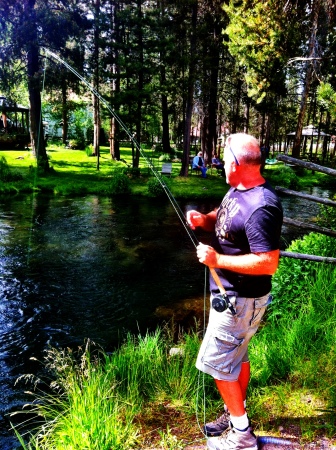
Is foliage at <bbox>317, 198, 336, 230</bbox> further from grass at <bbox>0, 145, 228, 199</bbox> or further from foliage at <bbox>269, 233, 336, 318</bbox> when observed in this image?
grass at <bbox>0, 145, 228, 199</bbox>

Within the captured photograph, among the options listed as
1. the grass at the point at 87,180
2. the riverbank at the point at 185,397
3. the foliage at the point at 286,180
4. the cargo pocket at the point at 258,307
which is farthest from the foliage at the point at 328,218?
the foliage at the point at 286,180

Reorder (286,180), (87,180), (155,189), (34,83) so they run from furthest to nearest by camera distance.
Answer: (286,180)
(87,180)
(34,83)
(155,189)

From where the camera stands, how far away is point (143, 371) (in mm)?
3486

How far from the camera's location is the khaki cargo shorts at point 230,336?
7.81 feet

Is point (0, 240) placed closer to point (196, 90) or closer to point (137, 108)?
point (137, 108)

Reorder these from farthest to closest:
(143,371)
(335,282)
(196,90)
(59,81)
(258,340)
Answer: (196,90), (59,81), (335,282), (258,340), (143,371)

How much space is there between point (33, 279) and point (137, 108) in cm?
1391

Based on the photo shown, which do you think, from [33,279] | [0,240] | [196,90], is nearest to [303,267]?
[33,279]

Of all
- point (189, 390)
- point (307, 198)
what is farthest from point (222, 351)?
point (307, 198)

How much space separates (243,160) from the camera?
7.72 ft

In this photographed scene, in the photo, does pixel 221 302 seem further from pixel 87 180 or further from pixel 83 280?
pixel 87 180

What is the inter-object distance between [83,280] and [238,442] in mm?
5960

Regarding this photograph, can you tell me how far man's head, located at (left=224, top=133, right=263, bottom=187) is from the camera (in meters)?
2.35

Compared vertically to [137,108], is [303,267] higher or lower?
lower
